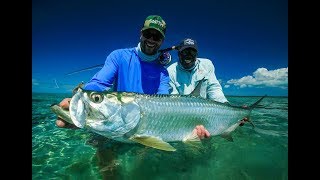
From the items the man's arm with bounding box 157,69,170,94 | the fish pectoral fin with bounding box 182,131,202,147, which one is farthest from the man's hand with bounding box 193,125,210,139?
the man's arm with bounding box 157,69,170,94

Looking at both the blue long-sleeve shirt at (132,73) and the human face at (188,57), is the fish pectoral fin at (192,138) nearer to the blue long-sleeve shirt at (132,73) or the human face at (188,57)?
the blue long-sleeve shirt at (132,73)

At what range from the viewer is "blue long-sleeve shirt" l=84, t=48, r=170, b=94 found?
3.77 m

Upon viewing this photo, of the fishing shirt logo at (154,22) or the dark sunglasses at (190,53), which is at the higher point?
the fishing shirt logo at (154,22)

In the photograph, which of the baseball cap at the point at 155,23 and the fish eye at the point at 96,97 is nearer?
the fish eye at the point at 96,97

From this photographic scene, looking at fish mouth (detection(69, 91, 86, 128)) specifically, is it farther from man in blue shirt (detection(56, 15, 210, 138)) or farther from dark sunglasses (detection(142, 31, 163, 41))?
dark sunglasses (detection(142, 31, 163, 41))

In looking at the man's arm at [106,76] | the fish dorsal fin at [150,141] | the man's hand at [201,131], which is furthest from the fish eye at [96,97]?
the man's hand at [201,131]

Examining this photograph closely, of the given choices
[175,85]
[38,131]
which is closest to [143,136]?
[175,85]

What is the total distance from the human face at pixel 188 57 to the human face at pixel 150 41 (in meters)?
0.77

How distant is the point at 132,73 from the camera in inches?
151

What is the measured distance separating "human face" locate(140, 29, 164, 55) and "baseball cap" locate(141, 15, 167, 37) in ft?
0.14

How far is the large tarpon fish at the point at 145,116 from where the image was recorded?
246cm

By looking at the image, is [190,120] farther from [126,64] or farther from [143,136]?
[126,64]
